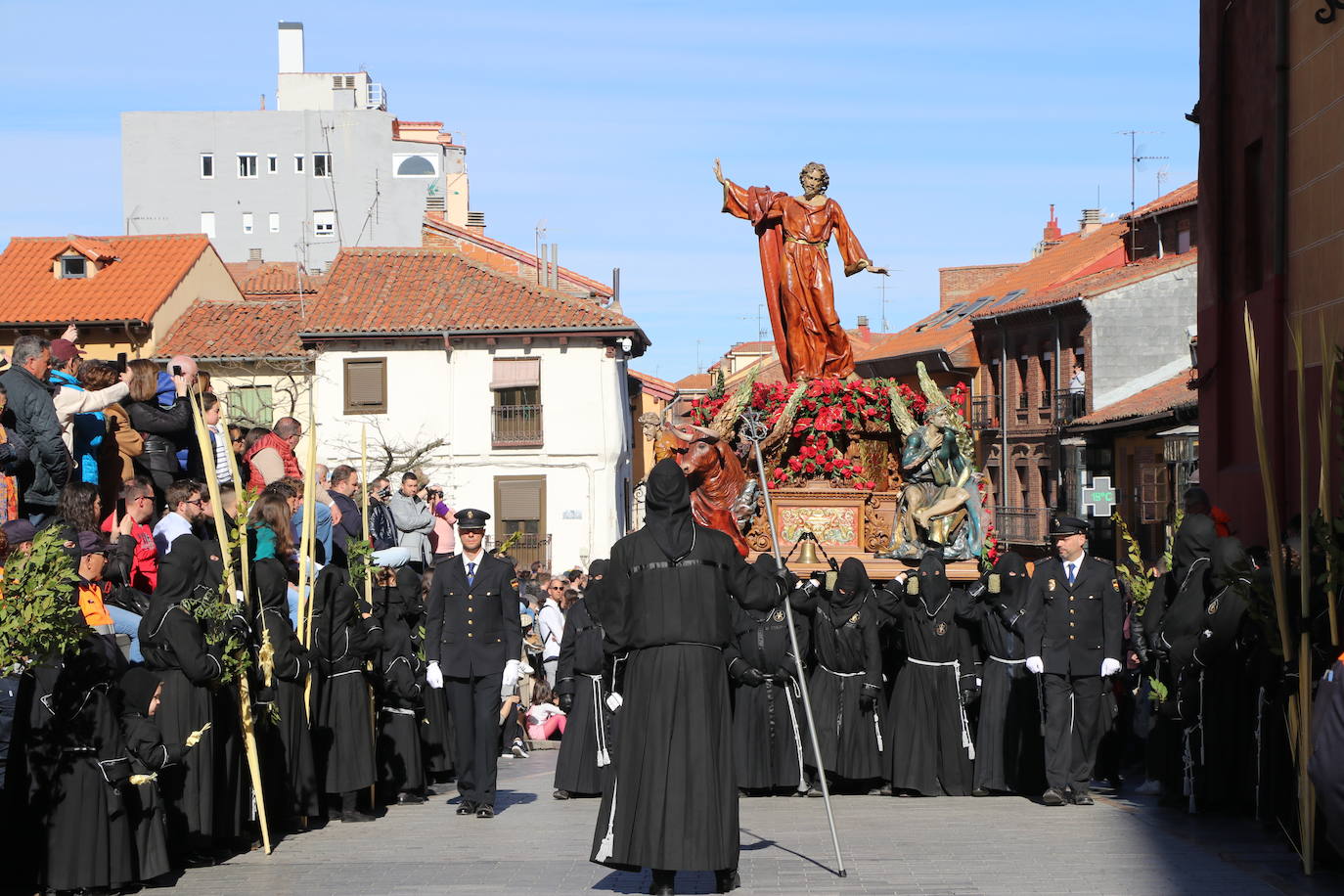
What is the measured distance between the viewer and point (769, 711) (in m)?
14.5

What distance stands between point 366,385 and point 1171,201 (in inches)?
883

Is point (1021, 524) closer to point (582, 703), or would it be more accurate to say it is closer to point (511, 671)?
point (582, 703)

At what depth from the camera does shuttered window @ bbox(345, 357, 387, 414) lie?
45.1m

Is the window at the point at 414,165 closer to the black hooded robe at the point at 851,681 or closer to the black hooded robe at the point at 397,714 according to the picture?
the black hooded robe at the point at 851,681

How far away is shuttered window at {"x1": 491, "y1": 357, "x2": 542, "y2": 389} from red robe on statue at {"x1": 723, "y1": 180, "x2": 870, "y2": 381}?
26.3 metres

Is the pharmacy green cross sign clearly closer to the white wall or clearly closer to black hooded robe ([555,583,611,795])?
the white wall

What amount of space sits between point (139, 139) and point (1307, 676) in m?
62.5

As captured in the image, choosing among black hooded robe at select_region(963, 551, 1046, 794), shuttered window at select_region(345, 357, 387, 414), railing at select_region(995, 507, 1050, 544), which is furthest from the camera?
railing at select_region(995, 507, 1050, 544)

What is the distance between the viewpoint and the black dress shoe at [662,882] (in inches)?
370

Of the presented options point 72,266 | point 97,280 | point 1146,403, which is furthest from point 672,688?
point 72,266

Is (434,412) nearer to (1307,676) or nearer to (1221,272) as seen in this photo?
(1221,272)

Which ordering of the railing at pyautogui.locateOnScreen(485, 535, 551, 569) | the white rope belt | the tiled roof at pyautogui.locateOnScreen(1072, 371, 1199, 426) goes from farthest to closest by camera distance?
the tiled roof at pyautogui.locateOnScreen(1072, 371, 1199, 426), the railing at pyautogui.locateOnScreen(485, 535, 551, 569), the white rope belt

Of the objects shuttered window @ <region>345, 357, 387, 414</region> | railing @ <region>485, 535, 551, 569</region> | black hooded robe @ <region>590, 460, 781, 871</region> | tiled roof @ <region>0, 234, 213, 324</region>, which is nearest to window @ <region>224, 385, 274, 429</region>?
shuttered window @ <region>345, 357, 387, 414</region>

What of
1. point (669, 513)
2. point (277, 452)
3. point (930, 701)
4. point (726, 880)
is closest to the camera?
point (726, 880)
